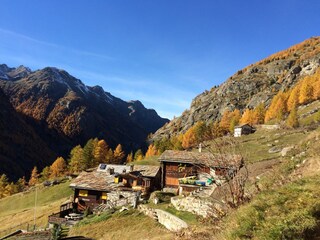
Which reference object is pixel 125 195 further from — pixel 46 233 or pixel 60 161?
pixel 60 161

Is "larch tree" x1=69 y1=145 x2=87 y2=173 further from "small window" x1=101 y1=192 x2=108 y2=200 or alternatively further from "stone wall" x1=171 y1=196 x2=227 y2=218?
"stone wall" x1=171 y1=196 x2=227 y2=218

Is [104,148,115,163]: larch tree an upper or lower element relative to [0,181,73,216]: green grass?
upper

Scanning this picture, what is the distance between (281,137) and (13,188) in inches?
3105

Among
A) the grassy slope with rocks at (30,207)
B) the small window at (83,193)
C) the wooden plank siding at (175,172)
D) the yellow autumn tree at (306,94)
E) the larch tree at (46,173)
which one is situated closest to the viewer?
the grassy slope with rocks at (30,207)

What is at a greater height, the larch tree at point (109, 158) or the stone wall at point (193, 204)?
the larch tree at point (109, 158)

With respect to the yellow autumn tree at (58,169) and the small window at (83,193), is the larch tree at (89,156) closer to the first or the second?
the yellow autumn tree at (58,169)

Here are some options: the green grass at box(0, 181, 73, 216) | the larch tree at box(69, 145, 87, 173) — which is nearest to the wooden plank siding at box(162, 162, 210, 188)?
the green grass at box(0, 181, 73, 216)

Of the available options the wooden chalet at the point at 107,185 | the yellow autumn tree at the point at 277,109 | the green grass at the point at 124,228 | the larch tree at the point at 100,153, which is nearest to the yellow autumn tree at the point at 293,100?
the yellow autumn tree at the point at 277,109

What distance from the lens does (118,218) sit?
110ft

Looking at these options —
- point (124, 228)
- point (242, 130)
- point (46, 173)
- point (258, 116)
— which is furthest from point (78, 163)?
point (124, 228)

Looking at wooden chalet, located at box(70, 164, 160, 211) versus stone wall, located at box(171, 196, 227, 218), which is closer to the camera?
stone wall, located at box(171, 196, 227, 218)

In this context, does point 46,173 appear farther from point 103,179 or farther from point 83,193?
point 83,193

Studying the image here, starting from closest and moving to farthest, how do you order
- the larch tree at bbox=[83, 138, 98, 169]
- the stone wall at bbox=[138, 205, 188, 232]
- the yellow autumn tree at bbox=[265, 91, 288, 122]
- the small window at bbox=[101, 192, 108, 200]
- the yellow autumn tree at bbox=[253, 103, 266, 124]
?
the stone wall at bbox=[138, 205, 188, 232] < the small window at bbox=[101, 192, 108, 200] < the larch tree at bbox=[83, 138, 98, 169] < the yellow autumn tree at bbox=[265, 91, 288, 122] < the yellow autumn tree at bbox=[253, 103, 266, 124]

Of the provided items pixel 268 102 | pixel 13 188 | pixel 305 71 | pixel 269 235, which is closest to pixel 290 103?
pixel 268 102
